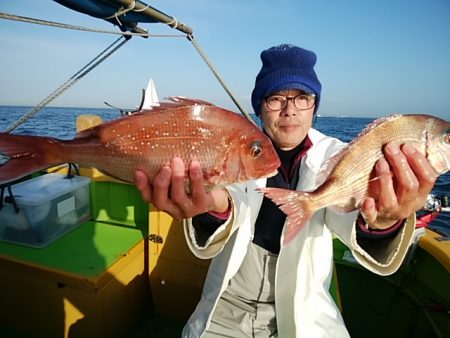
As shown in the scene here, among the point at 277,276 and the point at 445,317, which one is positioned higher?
the point at 277,276

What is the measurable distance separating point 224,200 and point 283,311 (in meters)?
0.91

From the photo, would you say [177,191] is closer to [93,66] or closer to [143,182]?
[143,182]

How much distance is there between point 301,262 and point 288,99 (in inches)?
52.3

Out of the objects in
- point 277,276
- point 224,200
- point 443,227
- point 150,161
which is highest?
point 150,161

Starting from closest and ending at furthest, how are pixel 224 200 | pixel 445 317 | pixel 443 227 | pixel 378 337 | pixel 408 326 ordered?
pixel 224 200
pixel 445 317
pixel 408 326
pixel 378 337
pixel 443 227

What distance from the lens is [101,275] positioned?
2.75 metres

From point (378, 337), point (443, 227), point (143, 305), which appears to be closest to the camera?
point (378, 337)

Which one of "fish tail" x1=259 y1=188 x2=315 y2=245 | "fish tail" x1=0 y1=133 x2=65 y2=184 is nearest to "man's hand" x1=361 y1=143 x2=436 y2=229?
"fish tail" x1=259 y1=188 x2=315 y2=245

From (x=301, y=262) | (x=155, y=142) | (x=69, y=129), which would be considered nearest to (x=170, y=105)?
(x=155, y=142)

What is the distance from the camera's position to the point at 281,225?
7.87 ft

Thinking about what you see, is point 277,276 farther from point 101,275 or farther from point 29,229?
point 29,229

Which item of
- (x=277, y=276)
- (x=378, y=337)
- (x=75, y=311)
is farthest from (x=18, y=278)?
→ (x=378, y=337)

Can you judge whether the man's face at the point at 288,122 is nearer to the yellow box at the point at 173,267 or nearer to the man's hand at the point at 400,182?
the man's hand at the point at 400,182

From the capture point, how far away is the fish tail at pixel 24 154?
5.19 ft
